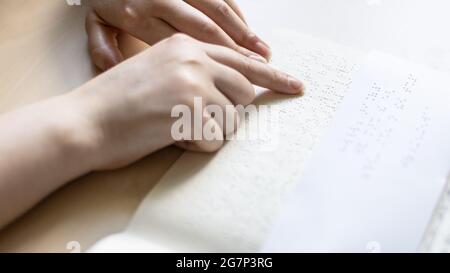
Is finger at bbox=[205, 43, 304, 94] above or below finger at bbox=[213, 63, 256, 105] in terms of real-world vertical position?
above

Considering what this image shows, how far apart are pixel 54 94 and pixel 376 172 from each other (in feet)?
1.21

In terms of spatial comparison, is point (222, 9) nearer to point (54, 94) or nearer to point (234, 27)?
point (234, 27)

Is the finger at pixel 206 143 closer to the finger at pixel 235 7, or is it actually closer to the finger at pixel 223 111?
the finger at pixel 223 111

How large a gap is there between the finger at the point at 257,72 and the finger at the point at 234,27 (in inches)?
2.2

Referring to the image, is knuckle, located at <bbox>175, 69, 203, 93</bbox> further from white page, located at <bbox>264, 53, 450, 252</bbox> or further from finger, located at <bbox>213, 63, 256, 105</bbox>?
white page, located at <bbox>264, 53, 450, 252</bbox>

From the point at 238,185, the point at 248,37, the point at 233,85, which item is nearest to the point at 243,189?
the point at 238,185

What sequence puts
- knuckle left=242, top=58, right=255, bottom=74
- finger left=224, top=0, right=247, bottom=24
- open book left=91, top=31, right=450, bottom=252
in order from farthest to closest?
1. finger left=224, top=0, right=247, bottom=24
2. knuckle left=242, top=58, right=255, bottom=74
3. open book left=91, top=31, right=450, bottom=252

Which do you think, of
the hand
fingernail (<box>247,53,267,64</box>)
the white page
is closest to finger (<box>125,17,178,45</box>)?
the hand

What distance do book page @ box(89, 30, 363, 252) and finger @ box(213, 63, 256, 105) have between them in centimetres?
3

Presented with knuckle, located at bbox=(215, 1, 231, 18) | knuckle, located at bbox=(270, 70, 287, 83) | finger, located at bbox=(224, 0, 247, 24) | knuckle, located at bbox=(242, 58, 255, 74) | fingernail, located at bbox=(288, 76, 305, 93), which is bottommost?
fingernail, located at bbox=(288, 76, 305, 93)

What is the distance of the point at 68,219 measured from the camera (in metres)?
0.45

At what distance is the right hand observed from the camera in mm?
468

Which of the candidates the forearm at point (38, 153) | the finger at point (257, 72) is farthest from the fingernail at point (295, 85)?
the forearm at point (38, 153)

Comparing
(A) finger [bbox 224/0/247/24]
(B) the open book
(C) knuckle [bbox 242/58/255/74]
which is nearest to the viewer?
(B) the open book
